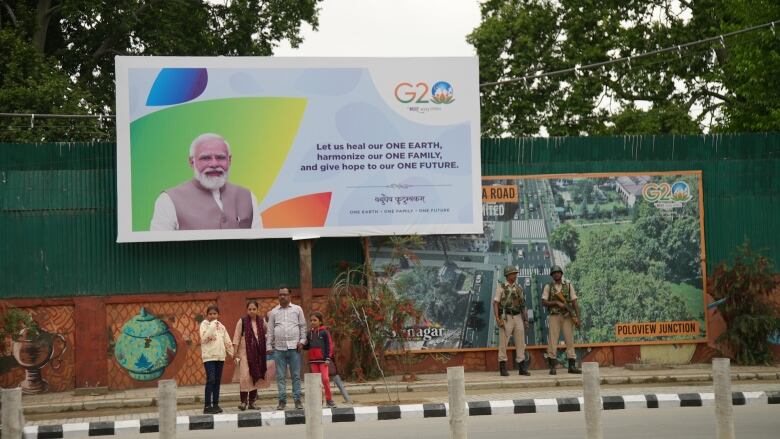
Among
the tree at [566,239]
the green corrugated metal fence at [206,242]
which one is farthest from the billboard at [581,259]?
the green corrugated metal fence at [206,242]

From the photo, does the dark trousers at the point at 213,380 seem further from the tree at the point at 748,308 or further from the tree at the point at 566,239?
the tree at the point at 748,308

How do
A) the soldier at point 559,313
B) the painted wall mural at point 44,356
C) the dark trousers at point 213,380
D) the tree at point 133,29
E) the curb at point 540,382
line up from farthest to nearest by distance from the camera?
1. the tree at point 133,29
2. the soldier at point 559,313
3. the painted wall mural at point 44,356
4. the curb at point 540,382
5. the dark trousers at point 213,380

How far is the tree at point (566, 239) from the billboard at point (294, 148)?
149 cm

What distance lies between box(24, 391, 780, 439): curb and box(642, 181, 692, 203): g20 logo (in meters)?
7.05

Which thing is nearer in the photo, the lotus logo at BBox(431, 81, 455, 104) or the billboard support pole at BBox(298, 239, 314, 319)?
the billboard support pole at BBox(298, 239, 314, 319)

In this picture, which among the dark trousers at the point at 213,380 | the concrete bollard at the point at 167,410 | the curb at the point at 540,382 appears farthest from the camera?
the curb at the point at 540,382

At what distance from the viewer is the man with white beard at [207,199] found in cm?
2019

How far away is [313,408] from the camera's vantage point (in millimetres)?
11164

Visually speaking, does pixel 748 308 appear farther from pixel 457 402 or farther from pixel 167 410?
pixel 167 410

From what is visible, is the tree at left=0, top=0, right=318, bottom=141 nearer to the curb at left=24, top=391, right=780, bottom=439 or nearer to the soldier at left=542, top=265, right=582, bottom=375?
the soldier at left=542, top=265, right=582, bottom=375

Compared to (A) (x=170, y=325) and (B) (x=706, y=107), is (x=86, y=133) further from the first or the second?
(B) (x=706, y=107)

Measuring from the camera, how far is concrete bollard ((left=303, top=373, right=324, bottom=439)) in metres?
11.1

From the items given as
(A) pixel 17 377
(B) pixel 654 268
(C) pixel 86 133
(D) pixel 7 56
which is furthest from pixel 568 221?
(D) pixel 7 56

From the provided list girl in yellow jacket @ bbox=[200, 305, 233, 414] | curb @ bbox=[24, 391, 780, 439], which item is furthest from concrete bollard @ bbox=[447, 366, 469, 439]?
girl in yellow jacket @ bbox=[200, 305, 233, 414]
